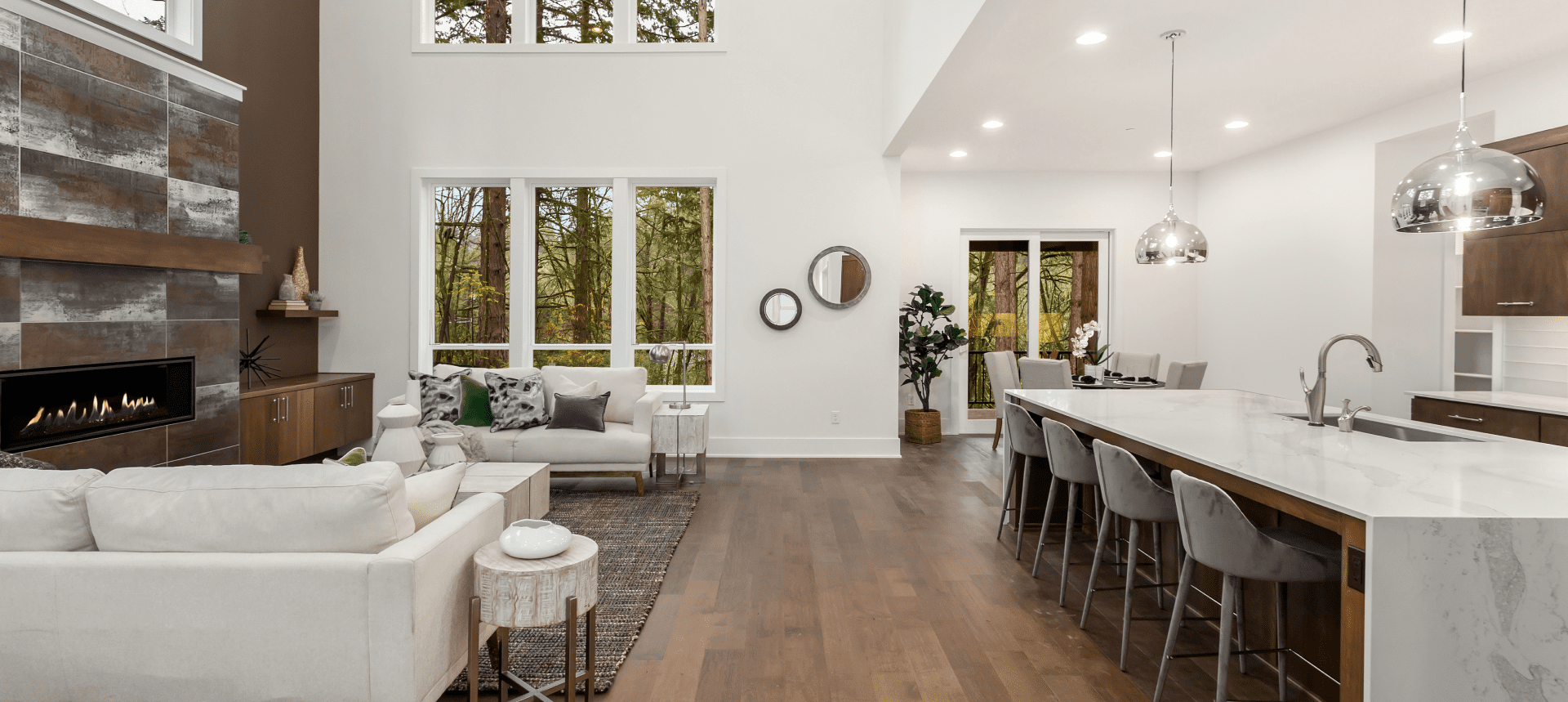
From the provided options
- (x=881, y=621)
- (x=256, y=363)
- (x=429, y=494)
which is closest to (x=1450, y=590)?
(x=881, y=621)

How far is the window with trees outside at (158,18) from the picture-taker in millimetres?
4570

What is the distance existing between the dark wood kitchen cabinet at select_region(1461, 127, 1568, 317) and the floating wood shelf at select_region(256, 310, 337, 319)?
311 inches

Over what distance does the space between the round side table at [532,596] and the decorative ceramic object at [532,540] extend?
0.09 ft

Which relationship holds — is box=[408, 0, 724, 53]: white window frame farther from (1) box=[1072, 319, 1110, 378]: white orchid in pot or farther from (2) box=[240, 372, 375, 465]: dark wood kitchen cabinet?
(1) box=[1072, 319, 1110, 378]: white orchid in pot

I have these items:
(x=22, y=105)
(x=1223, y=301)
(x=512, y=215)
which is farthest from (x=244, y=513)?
(x=1223, y=301)

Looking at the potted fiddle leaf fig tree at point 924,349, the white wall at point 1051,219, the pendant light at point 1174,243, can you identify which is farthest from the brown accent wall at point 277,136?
the pendant light at point 1174,243

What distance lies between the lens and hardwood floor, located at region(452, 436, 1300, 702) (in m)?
2.46

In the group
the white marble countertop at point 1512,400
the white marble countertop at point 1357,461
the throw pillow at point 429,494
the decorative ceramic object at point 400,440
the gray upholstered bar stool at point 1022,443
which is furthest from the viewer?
the white marble countertop at point 1512,400

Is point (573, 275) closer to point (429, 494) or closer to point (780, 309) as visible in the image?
point (780, 309)

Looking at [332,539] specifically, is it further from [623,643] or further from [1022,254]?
[1022,254]

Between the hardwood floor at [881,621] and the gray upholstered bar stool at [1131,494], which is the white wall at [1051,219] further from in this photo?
the gray upholstered bar stool at [1131,494]

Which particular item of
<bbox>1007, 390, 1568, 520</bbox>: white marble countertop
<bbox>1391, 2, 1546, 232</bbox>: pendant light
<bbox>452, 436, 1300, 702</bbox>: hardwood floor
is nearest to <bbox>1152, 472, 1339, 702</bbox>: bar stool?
<bbox>1007, 390, 1568, 520</bbox>: white marble countertop

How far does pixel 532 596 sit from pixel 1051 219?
7.00 m

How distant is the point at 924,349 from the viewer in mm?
7215
